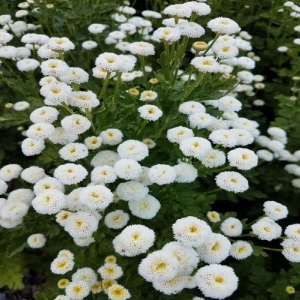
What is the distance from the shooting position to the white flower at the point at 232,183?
207cm

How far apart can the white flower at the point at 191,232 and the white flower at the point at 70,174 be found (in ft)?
1.83

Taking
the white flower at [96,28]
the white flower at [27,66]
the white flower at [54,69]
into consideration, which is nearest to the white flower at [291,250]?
the white flower at [54,69]

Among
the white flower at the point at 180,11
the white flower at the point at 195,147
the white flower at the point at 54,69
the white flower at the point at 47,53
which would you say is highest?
the white flower at the point at 180,11

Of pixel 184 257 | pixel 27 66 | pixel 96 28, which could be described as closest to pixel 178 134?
pixel 184 257

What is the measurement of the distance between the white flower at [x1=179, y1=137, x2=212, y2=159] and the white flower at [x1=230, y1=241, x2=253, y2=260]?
1.54ft

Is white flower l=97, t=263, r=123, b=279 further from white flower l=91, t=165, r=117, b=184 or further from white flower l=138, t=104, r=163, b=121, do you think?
white flower l=138, t=104, r=163, b=121

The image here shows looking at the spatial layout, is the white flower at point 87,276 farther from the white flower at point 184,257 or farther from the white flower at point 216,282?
the white flower at point 216,282

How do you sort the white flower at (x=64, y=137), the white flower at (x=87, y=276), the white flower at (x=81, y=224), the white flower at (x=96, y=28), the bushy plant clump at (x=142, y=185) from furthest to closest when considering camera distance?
the white flower at (x=96, y=28) → the white flower at (x=64, y=137) → the white flower at (x=87, y=276) → the white flower at (x=81, y=224) → the bushy plant clump at (x=142, y=185)

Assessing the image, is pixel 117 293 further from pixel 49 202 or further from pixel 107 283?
pixel 49 202

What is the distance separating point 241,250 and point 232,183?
0.33m

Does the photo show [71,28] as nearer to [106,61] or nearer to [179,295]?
[106,61]

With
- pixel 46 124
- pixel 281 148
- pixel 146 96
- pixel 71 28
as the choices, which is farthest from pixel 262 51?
pixel 46 124

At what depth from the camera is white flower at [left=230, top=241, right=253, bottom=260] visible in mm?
1991

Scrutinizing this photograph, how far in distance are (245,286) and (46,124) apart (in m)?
1.52
